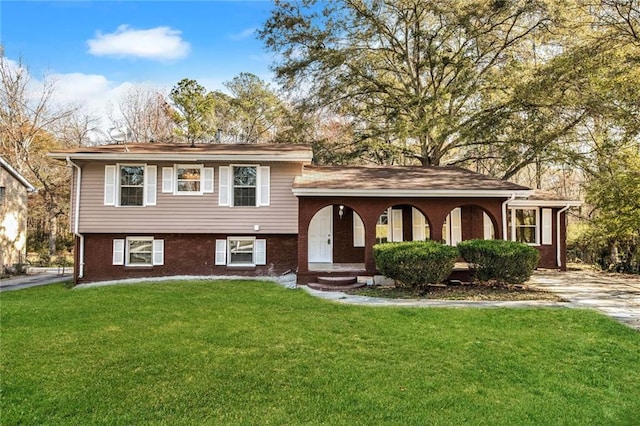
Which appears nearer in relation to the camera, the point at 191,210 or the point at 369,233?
the point at 369,233

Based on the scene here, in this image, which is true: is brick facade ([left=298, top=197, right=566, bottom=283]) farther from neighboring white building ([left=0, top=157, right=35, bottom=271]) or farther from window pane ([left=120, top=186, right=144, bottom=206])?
neighboring white building ([left=0, top=157, right=35, bottom=271])

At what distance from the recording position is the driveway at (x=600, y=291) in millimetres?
7844

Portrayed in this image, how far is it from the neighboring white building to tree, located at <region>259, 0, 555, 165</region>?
13012 millimetres

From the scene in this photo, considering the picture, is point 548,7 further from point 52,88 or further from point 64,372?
point 52,88

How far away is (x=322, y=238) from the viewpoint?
13711 mm

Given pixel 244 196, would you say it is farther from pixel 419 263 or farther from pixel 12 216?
pixel 12 216

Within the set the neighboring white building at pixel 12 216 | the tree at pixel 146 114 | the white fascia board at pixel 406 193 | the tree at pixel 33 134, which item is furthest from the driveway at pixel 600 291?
the tree at pixel 33 134

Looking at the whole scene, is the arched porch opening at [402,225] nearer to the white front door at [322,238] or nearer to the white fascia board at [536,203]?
the white front door at [322,238]

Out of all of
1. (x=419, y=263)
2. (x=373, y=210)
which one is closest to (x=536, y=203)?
(x=373, y=210)

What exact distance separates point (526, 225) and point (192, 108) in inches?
810

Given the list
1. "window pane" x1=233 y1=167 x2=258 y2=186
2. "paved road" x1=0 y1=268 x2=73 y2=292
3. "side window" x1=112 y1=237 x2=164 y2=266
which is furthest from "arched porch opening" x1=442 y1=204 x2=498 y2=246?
"paved road" x1=0 y1=268 x2=73 y2=292

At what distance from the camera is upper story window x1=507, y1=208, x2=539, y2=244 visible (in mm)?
15312

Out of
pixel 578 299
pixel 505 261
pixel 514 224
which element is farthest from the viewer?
pixel 514 224

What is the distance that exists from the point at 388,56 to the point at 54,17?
1352 centimetres
